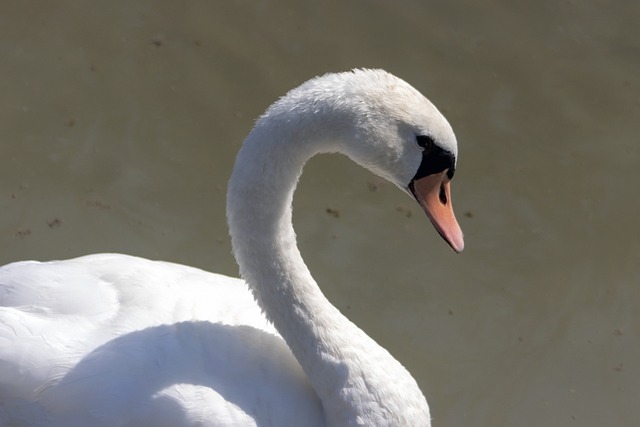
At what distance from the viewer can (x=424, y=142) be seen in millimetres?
3047

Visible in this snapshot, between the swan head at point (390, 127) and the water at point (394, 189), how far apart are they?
1729 mm

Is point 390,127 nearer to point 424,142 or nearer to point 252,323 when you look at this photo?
point 424,142

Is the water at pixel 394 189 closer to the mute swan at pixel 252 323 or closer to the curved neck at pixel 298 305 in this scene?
the curved neck at pixel 298 305

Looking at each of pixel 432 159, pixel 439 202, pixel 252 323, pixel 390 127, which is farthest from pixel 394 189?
pixel 390 127

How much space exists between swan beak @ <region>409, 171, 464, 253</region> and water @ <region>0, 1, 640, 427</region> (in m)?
1.45

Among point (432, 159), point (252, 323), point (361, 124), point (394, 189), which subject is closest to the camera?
point (361, 124)

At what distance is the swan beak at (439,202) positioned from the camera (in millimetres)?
3168

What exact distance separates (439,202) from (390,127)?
15.4 inches

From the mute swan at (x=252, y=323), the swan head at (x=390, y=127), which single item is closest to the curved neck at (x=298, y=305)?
the mute swan at (x=252, y=323)

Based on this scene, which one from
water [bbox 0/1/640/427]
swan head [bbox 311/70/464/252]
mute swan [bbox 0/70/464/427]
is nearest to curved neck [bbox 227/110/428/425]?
mute swan [bbox 0/70/464/427]

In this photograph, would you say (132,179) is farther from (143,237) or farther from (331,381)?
(331,381)

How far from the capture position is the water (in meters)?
4.72

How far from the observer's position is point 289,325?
3342mm

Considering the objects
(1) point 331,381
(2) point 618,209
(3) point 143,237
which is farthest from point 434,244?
(1) point 331,381
